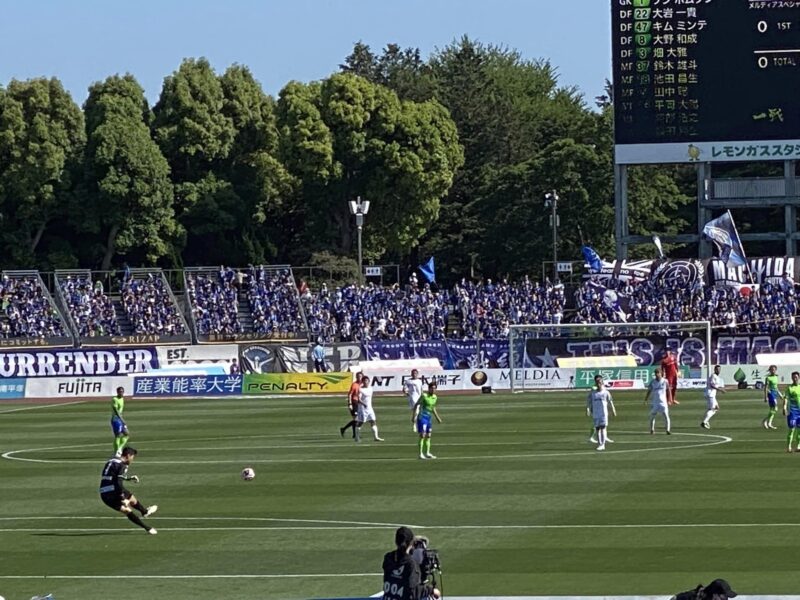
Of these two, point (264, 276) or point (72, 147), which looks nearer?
point (264, 276)

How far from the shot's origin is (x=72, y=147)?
3504 inches

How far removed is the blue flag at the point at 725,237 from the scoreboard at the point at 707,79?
5575 mm

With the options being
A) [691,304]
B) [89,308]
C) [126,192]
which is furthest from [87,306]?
[691,304]

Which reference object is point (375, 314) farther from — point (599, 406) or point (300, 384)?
point (599, 406)

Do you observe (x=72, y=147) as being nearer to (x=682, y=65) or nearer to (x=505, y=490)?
(x=682, y=65)

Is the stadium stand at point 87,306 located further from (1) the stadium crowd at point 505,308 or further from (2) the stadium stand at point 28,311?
(1) the stadium crowd at point 505,308

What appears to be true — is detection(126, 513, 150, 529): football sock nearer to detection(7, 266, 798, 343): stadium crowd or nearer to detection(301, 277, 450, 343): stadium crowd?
detection(7, 266, 798, 343): stadium crowd

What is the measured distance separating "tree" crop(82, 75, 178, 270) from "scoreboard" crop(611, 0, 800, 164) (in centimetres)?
3285

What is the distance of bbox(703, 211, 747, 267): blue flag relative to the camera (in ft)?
222

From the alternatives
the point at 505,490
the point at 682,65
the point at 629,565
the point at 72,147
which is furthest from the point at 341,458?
the point at 72,147

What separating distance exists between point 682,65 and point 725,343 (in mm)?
12451

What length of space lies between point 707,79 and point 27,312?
110 ft

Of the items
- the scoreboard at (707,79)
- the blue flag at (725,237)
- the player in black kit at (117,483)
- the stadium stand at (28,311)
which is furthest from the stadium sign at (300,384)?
the player in black kit at (117,483)

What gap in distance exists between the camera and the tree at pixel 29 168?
8481cm
